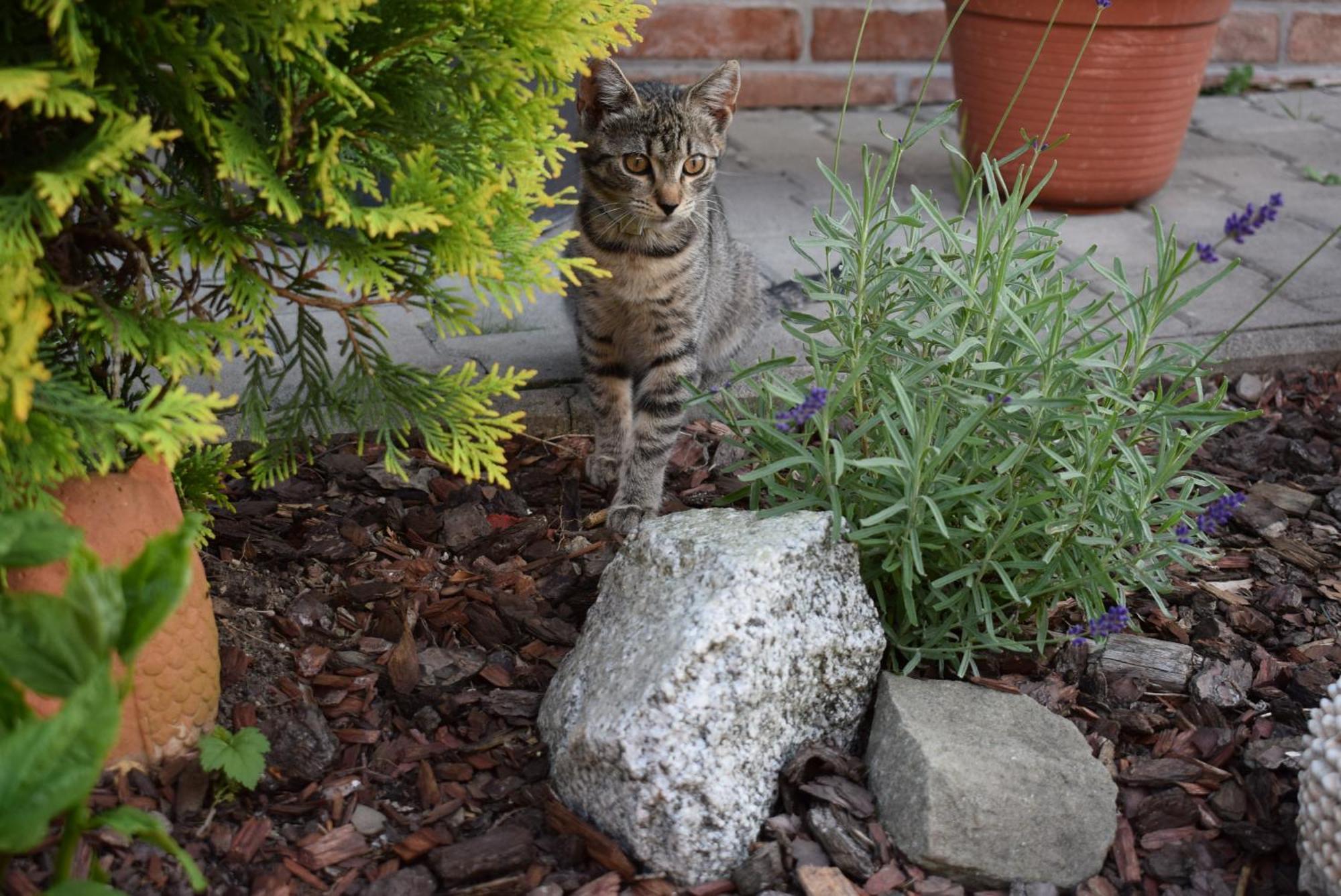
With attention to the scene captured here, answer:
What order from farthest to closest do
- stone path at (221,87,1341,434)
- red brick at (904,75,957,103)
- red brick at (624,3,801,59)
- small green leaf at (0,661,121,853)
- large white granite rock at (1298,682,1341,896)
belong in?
red brick at (904,75,957,103), red brick at (624,3,801,59), stone path at (221,87,1341,434), large white granite rock at (1298,682,1341,896), small green leaf at (0,661,121,853)

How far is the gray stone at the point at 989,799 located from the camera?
2146 millimetres

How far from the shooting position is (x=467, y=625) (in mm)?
2750

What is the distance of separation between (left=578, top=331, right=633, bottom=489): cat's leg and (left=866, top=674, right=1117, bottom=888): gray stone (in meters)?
1.36

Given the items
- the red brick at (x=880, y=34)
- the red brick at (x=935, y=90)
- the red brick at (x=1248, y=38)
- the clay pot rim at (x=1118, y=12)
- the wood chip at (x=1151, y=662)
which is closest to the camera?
the wood chip at (x=1151, y=662)

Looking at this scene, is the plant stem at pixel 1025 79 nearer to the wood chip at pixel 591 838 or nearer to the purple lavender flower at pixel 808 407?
the purple lavender flower at pixel 808 407

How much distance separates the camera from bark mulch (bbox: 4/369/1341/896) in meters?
2.14

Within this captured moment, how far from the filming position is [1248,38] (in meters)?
7.23

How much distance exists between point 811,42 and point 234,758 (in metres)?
5.39

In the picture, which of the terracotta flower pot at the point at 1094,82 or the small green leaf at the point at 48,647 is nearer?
the small green leaf at the point at 48,647

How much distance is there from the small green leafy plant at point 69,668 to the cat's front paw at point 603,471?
175cm

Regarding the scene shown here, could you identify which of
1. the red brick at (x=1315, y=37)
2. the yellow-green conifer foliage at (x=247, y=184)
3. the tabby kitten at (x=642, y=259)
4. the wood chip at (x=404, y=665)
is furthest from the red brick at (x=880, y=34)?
the wood chip at (x=404, y=665)

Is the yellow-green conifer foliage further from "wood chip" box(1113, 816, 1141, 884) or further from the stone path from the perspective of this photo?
"wood chip" box(1113, 816, 1141, 884)

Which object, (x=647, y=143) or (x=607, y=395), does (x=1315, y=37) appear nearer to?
(x=647, y=143)

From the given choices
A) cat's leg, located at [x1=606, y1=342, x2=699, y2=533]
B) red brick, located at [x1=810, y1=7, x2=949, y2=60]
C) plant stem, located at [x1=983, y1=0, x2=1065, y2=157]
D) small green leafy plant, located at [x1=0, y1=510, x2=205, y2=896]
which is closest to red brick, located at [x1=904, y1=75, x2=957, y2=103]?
red brick, located at [x1=810, y1=7, x2=949, y2=60]
